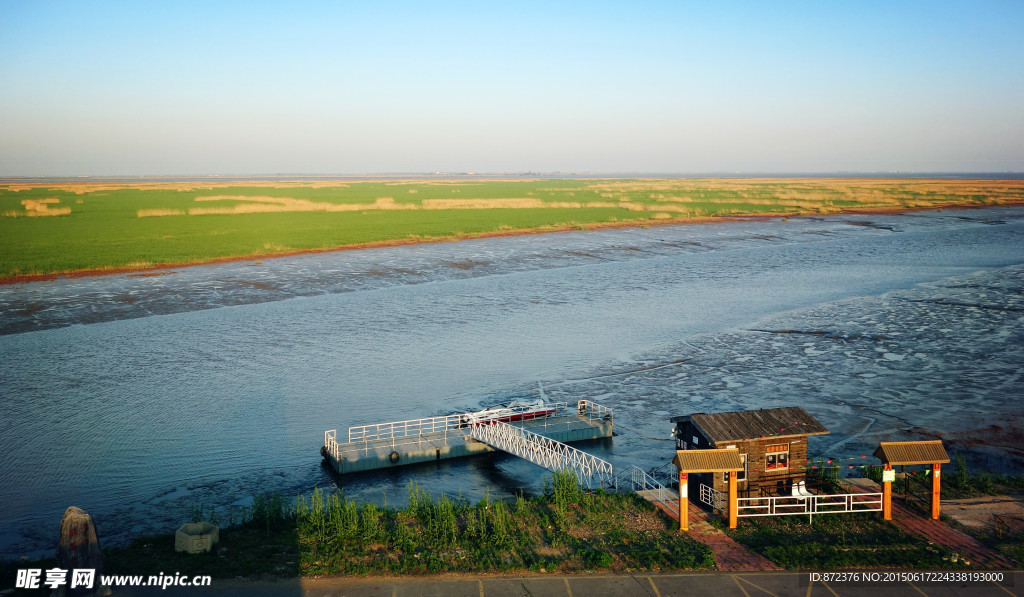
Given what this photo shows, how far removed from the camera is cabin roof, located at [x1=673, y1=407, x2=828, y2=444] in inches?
867

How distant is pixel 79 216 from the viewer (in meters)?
116

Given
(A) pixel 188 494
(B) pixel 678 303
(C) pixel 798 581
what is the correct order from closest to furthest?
(C) pixel 798 581 < (A) pixel 188 494 < (B) pixel 678 303

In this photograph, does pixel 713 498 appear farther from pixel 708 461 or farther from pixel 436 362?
pixel 436 362

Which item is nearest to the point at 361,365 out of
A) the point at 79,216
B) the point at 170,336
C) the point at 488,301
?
the point at 170,336

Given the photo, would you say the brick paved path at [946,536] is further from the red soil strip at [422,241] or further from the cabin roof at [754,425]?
the red soil strip at [422,241]

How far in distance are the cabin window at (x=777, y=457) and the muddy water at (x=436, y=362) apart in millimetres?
6554

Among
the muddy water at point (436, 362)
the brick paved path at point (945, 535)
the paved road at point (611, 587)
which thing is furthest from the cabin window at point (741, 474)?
the muddy water at point (436, 362)

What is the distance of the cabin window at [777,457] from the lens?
22.5m

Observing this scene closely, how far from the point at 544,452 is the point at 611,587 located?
33.9 ft

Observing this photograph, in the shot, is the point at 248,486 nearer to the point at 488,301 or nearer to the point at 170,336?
the point at 170,336

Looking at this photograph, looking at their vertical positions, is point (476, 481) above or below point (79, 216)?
below

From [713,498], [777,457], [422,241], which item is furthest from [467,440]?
[422,241]

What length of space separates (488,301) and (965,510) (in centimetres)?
4178

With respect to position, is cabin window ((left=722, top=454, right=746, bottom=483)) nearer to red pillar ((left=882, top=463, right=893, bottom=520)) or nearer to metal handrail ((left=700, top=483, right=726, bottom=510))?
metal handrail ((left=700, top=483, right=726, bottom=510))
